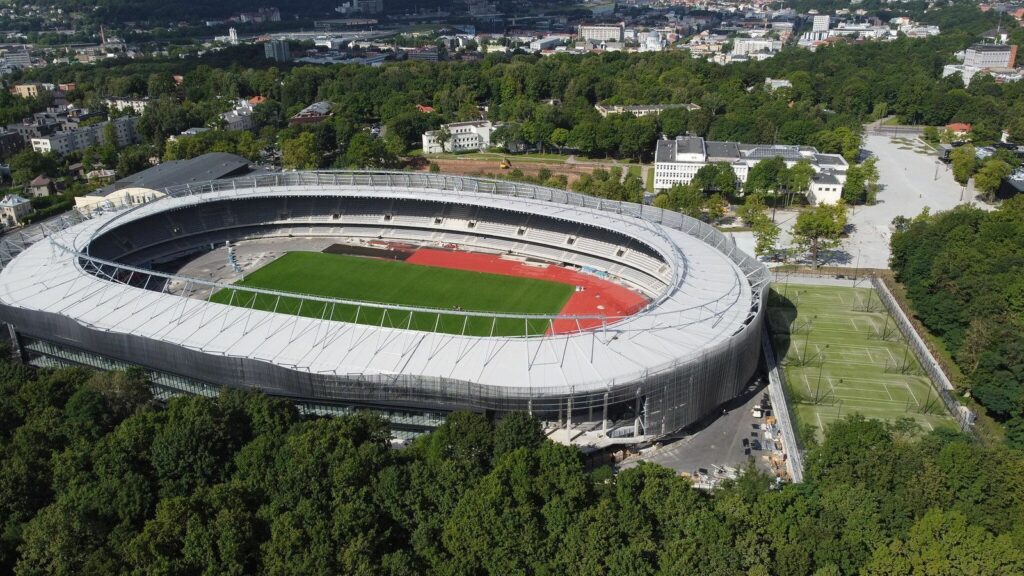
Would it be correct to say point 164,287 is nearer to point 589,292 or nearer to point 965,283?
point 589,292

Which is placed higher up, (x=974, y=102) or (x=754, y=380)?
(x=974, y=102)

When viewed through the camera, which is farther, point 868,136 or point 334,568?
point 868,136

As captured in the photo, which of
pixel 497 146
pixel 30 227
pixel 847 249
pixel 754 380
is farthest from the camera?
pixel 497 146

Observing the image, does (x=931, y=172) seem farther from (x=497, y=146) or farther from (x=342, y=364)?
(x=342, y=364)

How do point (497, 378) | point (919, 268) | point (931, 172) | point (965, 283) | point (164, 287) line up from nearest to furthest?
point (497, 378) < point (965, 283) < point (919, 268) < point (164, 287) < point (931, 172)

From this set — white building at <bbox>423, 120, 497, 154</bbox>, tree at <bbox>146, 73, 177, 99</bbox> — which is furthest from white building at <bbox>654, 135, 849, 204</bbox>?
tree at <bbox>146, 73, 177, 99</bbox>

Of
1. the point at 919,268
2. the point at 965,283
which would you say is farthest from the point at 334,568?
the point at 919,268

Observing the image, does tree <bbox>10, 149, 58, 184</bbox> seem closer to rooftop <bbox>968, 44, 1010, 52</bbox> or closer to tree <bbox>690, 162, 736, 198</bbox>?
tree <bbox>690, 162, 736, 198</bbox>

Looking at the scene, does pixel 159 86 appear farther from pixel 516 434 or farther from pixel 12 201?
pixel 516 434
